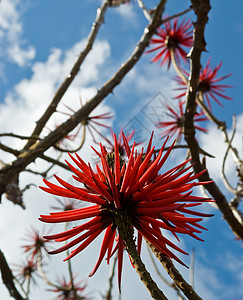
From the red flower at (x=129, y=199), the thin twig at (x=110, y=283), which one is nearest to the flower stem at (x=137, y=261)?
the red flower at (x=129, y=199)

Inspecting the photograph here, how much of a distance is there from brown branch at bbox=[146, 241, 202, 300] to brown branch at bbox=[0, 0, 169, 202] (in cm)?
119

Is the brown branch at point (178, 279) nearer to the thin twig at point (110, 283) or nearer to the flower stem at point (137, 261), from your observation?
the flower stem at point (137, 261)

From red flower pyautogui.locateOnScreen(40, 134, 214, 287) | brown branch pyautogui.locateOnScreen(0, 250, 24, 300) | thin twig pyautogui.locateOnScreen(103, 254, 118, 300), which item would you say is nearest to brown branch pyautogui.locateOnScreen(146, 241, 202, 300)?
red flower pyautogui.locateOnScreen(40, 134, 214, 287)

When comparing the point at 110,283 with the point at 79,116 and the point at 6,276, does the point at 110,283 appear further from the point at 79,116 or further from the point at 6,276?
the point at 79,116

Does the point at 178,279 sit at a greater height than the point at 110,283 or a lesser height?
lesser

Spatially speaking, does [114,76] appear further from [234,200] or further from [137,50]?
[234,200]

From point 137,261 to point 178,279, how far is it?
10cm

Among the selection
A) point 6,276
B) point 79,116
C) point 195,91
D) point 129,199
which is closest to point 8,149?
point 79,116

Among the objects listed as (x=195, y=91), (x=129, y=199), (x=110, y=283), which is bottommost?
(x=129, y=199)

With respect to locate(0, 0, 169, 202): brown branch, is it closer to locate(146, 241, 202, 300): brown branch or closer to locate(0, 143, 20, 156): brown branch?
locate(0, 143, 20, 156): brown branch

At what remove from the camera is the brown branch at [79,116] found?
1752 millimetres

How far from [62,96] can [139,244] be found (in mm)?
1821

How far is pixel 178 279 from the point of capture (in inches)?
25.0

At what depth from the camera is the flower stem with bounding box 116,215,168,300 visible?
1.75 ft
